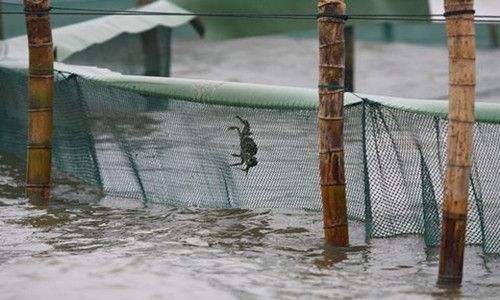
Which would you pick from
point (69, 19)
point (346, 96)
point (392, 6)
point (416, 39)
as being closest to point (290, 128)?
point (346, 96)

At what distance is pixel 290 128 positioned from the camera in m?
9.10

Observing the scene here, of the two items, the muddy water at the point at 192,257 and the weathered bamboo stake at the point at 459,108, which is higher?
the weathered bamboo stake at the point at 459,108

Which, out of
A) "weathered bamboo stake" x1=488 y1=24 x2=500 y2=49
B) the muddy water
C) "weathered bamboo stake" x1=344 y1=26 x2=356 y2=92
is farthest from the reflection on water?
"weathered bamboo stake" x1=488 y1=24 x2=500 y2=49

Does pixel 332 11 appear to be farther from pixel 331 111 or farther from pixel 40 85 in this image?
pixel 40 85

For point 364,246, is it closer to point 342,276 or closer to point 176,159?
point 342,276

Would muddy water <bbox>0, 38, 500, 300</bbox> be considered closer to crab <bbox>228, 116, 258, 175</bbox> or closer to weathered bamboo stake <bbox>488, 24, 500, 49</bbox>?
crab <bbox>228, 116, 258, 175</bbox>

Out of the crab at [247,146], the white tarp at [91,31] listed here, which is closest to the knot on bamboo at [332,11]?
the crab at [247,146]

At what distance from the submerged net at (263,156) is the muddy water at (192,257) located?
186mm

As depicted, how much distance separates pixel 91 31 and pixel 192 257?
7.10m

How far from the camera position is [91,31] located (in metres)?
14.9

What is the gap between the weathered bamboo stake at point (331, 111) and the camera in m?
8.34

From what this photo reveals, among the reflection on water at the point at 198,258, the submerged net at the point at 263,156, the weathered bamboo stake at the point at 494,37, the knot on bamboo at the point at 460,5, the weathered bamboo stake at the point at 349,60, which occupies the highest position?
the weathered bamboo stake at the point at 494,37

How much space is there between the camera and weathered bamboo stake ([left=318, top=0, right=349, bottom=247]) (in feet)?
27.4

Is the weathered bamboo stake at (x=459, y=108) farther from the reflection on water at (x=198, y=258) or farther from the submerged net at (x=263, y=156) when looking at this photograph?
the submerged net at (x=263, y=156)
